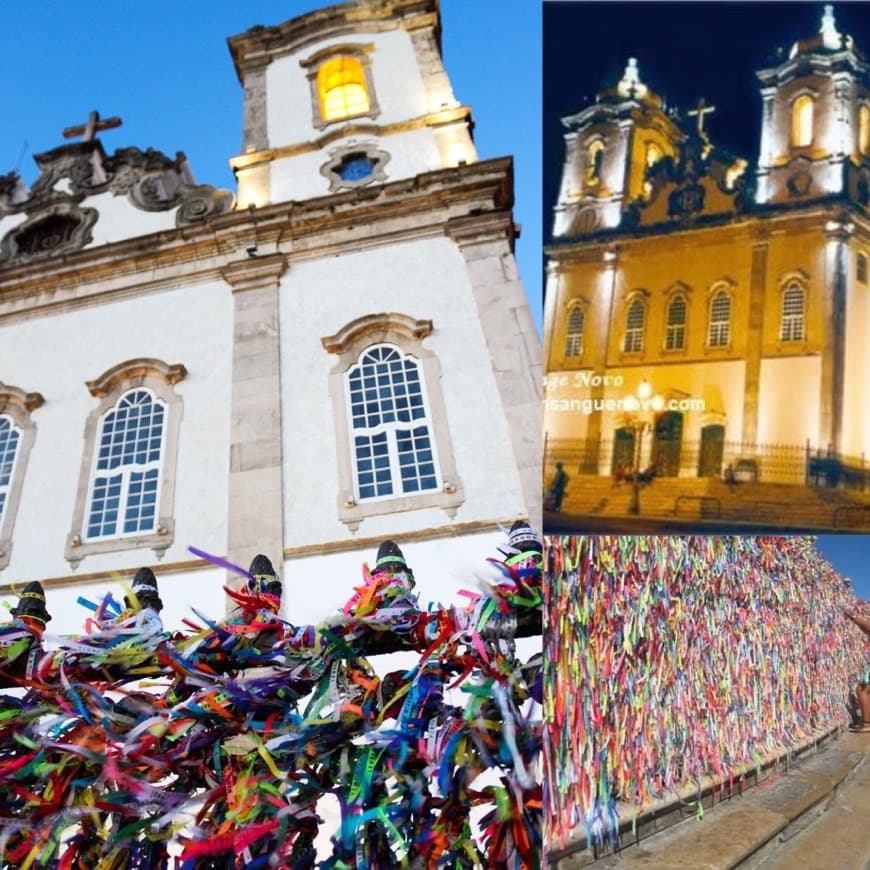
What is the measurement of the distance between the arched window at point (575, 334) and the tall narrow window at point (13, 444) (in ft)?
29.0

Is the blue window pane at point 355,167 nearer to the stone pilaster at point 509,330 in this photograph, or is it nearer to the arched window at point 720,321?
the stone pilaster at point 509,330

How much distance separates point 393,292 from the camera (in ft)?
31.0

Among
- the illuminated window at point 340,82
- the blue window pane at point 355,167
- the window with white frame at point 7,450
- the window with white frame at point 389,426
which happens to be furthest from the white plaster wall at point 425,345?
the illuminated window at point 340,82

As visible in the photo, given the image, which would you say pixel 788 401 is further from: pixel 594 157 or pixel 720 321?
pixel 594 157

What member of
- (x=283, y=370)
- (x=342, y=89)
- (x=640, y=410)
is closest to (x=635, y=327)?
(x=640, y=410)

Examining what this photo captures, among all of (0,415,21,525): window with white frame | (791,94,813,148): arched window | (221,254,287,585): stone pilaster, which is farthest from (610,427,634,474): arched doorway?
(0,415,21,525): window with white frame

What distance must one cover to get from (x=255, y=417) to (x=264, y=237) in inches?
122

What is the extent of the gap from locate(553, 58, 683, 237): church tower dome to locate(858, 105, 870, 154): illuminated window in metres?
0.59

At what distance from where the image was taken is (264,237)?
10.2m

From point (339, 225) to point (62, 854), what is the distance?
901 cm

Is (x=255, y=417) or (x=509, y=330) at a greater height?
(x=509, y=330)

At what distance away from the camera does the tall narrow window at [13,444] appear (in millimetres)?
8992

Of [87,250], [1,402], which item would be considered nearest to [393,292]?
[87,250]

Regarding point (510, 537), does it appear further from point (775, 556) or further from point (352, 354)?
point (352, 354)
